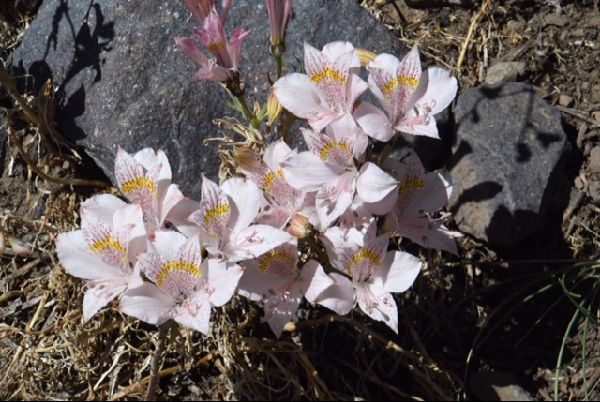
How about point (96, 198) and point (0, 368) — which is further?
point (0, 368)

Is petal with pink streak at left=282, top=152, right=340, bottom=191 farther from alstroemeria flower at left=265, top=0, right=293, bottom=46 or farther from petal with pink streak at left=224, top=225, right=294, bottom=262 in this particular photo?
alstroemeria flower at left=265, top=0, right=293, bottom=46

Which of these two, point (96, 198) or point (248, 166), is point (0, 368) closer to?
point (96, 198)

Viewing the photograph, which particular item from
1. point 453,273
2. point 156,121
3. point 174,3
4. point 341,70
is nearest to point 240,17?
point 174,3

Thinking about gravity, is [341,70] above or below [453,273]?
above

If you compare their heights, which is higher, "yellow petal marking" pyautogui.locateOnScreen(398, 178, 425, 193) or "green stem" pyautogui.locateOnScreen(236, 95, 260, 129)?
"green stem" pyautogui.locateOnScreen(236, 95, 260, 129)

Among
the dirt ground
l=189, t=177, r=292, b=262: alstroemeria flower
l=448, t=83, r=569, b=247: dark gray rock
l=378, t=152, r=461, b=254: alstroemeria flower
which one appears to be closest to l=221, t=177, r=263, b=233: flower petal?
l=189, t=177, r=292, b=262: alstroemeria flower

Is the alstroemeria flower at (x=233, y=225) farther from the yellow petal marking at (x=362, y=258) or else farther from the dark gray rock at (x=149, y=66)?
the dark gray rock at (x=149, y=66)

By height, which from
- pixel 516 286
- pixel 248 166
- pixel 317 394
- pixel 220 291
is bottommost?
pixel 317 394
